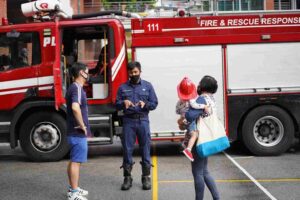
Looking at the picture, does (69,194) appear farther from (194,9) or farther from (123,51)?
(194,9)

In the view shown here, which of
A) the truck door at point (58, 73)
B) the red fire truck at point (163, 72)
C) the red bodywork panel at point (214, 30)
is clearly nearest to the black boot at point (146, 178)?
the red fire truck at point (163, 72)

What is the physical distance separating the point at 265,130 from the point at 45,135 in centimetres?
419

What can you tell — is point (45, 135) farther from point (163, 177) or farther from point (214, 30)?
point (214, 30)

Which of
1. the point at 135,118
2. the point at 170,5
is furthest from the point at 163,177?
the point at 170,5

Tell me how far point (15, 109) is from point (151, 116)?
2527mm

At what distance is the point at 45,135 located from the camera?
33.2ft

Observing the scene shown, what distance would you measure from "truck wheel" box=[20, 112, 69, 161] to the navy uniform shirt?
2.67 meters

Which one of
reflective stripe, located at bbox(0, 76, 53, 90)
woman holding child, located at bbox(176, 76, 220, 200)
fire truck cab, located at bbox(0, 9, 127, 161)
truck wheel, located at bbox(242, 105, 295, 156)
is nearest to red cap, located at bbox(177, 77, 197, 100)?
woman holding child, located at bbox(176, 76, 220, 200)

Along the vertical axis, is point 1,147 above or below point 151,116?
below

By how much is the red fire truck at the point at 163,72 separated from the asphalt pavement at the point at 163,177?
456mm

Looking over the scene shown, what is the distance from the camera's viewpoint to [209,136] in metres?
6.19

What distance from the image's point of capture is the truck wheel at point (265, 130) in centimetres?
1036

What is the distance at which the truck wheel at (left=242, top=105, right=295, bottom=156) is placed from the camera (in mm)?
10359

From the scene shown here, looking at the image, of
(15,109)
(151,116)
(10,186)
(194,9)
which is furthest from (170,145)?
(10,186)
